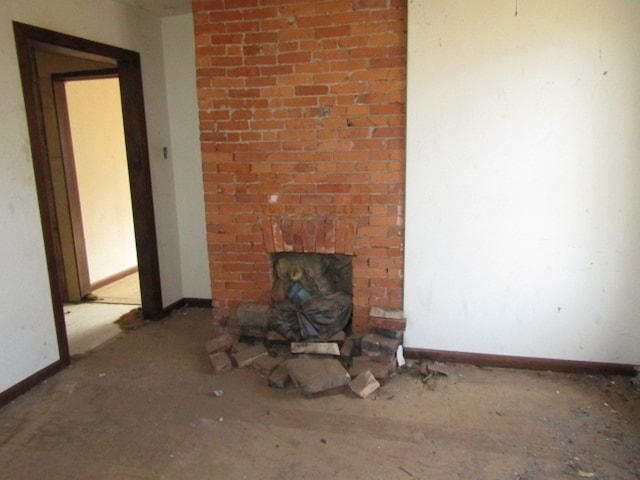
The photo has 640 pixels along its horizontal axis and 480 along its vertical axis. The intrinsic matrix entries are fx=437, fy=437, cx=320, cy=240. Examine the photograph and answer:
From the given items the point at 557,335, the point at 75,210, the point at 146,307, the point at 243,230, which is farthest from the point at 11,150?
the point at 557,335

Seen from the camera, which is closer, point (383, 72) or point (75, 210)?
point (383, 72)

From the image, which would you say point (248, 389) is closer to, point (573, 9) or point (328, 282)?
point (328, 282)

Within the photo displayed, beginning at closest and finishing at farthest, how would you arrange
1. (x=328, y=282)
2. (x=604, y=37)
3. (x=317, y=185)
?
A: (x=604, y=37), (x=317, y=185), (x=328, y=282)

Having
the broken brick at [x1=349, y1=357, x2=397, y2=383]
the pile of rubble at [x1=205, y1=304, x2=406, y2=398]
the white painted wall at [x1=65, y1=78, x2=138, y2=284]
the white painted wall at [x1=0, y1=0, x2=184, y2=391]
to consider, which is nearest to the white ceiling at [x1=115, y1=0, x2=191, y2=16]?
the white painted wall at [x1=0, y1=0, x2=184, y2=391]

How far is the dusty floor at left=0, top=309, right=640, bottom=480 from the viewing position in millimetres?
1979

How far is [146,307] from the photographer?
3.75m

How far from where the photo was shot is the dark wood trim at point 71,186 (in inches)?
161

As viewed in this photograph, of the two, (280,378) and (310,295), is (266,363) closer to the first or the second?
(280,378)

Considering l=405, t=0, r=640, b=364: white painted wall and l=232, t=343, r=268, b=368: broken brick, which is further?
l=232, t=343, r=268, b=368: broken brick

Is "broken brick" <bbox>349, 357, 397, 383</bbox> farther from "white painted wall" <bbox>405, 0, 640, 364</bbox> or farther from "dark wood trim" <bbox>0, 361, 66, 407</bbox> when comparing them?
"dark wood trim" <bbox>0, 361, 66, 407</bbox>

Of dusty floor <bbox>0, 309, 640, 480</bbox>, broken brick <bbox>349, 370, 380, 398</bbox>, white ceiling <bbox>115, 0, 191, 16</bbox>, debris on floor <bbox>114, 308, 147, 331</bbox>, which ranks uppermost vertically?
white ceiling <bbox>115, 0, 191, 16</bbox>

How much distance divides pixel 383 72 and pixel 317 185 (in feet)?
2.63

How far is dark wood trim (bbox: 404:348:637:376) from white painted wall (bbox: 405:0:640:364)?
49 millimetres

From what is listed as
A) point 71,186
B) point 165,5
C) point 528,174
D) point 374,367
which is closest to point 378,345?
point 374,367
